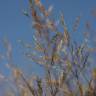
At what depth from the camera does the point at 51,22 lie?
460 centimetres

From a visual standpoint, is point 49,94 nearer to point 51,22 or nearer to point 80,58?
point 80,58

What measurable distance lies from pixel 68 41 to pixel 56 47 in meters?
0.22

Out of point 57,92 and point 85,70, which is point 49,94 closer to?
point 57,92

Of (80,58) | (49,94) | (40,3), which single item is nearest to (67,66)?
(80,58)

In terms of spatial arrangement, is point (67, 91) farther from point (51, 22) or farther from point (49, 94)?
point (51, 22)

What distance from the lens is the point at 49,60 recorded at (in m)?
4.53

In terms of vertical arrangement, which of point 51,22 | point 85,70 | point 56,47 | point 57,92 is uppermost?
point 51,22

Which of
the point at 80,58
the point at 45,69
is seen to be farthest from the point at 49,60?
the point at 80,58

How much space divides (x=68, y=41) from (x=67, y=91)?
758 millimetres

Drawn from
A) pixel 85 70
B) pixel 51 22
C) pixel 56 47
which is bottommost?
pixel 85 70

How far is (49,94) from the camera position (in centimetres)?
460

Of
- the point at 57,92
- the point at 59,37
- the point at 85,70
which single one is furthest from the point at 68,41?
the point at 57,92

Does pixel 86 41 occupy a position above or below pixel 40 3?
below

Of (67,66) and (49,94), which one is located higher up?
(67,66)
